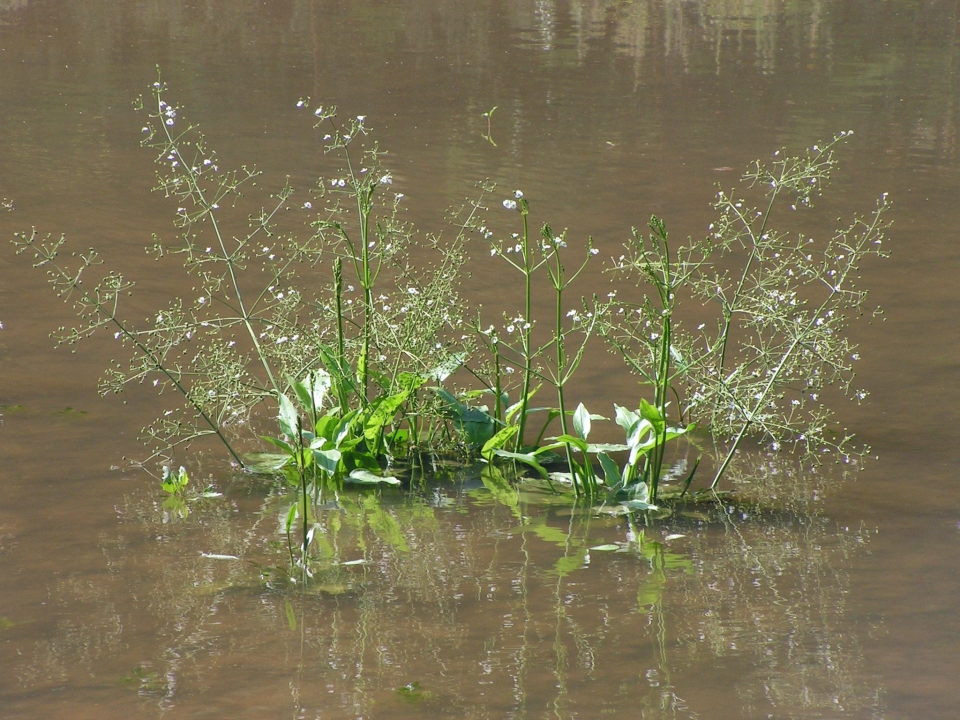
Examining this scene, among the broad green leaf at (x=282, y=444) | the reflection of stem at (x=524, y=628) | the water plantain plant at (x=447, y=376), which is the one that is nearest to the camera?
the reflection of stem at (x=524, y=628)

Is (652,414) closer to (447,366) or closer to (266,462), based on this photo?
(447,366)

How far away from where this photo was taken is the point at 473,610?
12.3 feet

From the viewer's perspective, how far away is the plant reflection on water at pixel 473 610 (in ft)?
10.8

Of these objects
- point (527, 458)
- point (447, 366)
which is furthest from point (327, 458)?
point (527, 458)

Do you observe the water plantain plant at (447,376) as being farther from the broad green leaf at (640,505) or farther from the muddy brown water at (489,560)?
the muddy brown water at (489,560)

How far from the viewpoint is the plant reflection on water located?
329cm

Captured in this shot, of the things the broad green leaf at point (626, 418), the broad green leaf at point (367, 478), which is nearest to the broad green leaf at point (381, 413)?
the broad green leaf at point (367, 478)

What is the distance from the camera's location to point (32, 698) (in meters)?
3.21

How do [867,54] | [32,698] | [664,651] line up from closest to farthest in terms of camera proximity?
[32,698] → [664,651] → [867,54]

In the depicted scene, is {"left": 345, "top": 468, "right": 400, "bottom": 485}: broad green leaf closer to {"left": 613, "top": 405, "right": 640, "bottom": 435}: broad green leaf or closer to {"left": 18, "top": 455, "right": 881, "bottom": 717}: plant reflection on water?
{"left": 18, "top": 455, "right": 881, "bottom": 717}: plant reflection on water

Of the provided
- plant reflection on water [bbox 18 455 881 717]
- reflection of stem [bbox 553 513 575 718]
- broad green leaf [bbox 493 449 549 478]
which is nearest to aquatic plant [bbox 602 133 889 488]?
plant reflection on water [bbox 18 455 881 717]

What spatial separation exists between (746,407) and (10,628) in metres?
2.47

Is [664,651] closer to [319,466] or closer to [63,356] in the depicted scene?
[319,466]

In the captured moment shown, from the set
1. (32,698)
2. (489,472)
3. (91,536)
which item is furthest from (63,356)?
(32,698)
